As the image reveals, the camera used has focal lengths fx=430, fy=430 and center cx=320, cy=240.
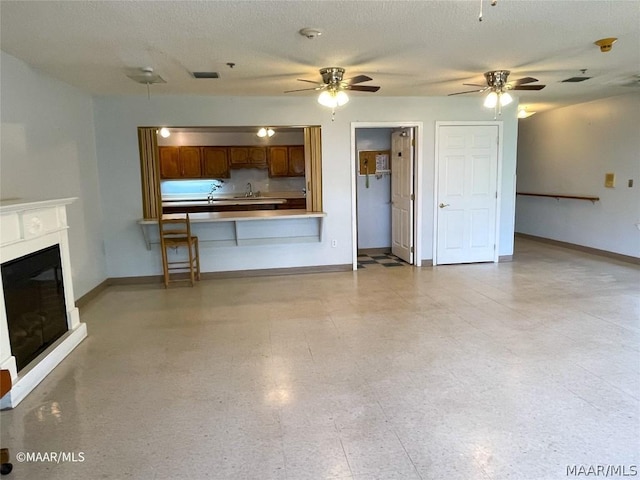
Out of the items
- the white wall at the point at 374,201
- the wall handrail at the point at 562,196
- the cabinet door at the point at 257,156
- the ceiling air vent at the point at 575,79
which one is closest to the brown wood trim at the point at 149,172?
the white wall at the point at 374,201

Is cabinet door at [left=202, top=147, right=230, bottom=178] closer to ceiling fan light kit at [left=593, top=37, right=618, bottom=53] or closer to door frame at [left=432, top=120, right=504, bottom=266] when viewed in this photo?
door frame at [left=432, top=120, right=504, bottom=266]

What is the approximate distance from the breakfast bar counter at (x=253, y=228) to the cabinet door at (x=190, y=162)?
3509mm

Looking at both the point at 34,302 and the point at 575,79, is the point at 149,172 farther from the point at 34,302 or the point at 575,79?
the point at 575,79

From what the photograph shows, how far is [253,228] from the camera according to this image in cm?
593

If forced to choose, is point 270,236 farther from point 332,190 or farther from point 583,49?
point 583,49

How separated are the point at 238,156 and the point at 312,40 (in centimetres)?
620

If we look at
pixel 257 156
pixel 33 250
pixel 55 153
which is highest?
pixel 257 156

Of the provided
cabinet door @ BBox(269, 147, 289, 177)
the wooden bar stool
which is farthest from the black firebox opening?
cabinet door @ BBox(269, 147, 289, 177)

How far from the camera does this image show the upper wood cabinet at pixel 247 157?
9273 millimetres

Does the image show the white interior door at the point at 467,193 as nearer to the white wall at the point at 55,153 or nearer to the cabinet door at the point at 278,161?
the cabinet door at the point at 278,161

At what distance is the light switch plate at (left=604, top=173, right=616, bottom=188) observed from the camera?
6.50 metres

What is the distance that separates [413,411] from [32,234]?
2.85 meters

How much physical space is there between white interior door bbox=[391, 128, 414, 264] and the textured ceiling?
1655 mm

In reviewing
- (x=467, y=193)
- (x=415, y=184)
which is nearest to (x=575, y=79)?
(x=467, y=193)
